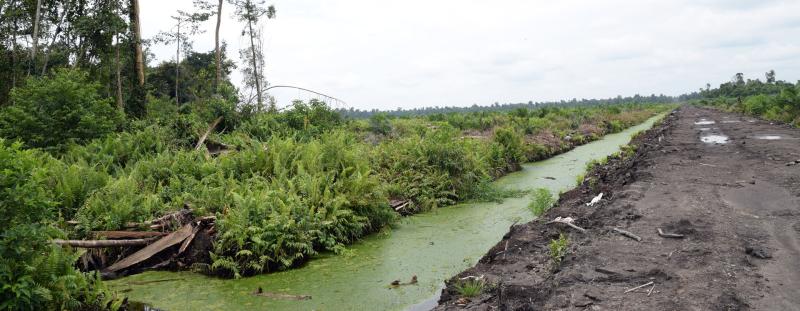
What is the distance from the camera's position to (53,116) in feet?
40.1

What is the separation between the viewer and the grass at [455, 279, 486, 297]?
529 centimetres

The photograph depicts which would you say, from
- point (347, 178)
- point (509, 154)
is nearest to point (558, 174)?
point (509, 154)

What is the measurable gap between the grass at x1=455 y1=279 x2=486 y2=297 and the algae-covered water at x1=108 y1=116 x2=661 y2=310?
1.42ft

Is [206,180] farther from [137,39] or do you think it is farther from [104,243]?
[137,39]

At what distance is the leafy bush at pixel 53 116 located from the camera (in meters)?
11.9

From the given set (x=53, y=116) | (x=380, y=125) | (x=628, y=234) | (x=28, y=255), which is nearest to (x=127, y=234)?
(x=28, y=255)

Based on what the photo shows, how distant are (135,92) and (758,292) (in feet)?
59.1

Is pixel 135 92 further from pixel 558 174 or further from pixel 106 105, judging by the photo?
pixel 558 174

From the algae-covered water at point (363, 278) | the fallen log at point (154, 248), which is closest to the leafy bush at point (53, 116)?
the fallen log at point (154, 248)

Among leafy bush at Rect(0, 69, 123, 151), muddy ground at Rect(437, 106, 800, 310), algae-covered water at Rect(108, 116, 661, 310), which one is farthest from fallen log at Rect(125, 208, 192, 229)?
leafy bush at Rect(0, 69, 123, 151)

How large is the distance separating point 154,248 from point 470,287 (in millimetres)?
4726

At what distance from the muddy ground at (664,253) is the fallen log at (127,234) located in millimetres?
4623

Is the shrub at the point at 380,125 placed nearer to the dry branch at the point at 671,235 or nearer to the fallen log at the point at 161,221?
the fallen log at the point at 161,221

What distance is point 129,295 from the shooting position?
21.1 ft
